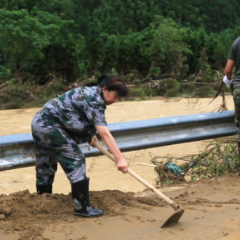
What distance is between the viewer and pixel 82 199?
388 centimetres

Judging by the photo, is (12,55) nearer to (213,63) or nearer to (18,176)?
(213,63)

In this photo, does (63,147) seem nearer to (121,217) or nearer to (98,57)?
(121,217)

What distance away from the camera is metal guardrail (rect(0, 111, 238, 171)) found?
4.23 metres

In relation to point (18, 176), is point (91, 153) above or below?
above

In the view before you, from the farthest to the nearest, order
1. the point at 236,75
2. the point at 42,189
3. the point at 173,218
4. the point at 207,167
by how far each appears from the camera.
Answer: the point at 207,167 < the point at 236,75 < the point at 42,189 < the point at 173,218

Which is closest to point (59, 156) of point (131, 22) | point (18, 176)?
point (18, 176)

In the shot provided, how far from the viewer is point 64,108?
12.6 ft

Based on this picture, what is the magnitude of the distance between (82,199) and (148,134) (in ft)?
4.63

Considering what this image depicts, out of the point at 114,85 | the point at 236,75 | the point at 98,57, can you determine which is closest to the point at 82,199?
the point at 114,85

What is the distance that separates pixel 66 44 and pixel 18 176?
15753mm

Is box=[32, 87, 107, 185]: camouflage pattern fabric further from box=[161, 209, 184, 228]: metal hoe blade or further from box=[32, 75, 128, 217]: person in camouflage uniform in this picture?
box=[161, 209, 184, 228]: metal hoe blade

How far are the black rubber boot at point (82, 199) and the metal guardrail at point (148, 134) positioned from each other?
666mm

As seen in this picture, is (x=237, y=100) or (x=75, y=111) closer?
(x=75, y=111)

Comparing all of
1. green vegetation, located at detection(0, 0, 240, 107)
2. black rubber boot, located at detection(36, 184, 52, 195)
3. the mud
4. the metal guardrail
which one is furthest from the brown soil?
green vegetation, located at detection(0, 0, 240, 107)
